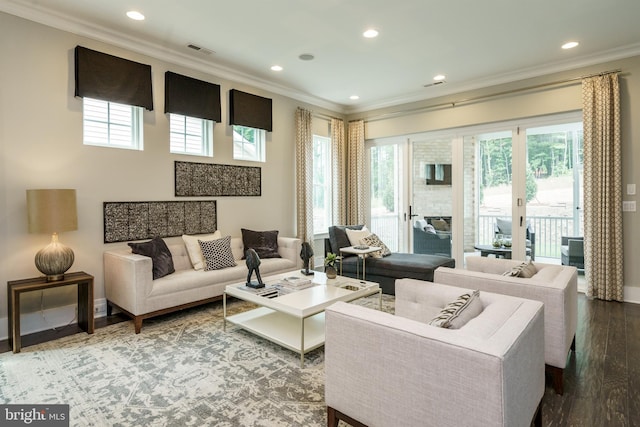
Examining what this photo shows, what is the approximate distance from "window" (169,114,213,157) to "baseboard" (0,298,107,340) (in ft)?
6.59

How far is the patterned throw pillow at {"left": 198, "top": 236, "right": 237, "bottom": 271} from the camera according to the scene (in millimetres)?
3986

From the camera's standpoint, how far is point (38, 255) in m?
3.04

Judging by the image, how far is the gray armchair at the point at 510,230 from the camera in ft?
16.9

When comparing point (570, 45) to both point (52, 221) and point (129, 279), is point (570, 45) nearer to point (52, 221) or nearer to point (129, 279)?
point (129, 279)

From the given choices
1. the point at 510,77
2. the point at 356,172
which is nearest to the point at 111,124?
the point at 356,172

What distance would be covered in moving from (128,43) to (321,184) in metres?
3.58

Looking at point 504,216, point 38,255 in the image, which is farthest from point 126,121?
point 504,216

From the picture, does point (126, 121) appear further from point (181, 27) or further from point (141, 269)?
point (141, 269)

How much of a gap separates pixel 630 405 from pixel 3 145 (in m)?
4.98

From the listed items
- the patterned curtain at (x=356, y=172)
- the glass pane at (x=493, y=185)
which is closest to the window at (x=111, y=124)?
the patterned curtain at (x=356, y=172)

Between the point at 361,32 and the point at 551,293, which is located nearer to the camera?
the point at 551,293

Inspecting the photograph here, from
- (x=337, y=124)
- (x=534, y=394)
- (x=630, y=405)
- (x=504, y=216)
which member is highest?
(x=337, y=124)

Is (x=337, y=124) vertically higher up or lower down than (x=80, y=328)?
higher up

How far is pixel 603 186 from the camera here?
13.9ft
